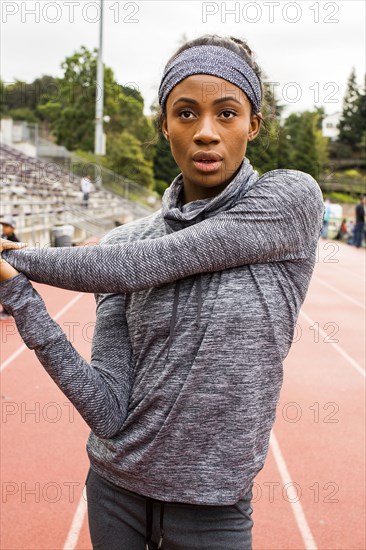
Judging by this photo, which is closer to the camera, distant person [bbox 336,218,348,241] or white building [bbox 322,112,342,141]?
distant person [bbox 336,218,348,241]

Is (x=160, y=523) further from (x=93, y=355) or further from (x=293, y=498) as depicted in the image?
(x=293, y=498)

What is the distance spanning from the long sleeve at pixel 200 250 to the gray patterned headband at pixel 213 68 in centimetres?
18

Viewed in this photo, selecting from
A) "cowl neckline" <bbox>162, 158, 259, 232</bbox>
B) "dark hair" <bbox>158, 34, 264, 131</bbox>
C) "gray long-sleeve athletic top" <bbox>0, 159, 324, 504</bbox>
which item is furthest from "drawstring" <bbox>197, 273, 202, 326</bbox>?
"dark hair" <bbox>158, 34, 264, 131</bbox>

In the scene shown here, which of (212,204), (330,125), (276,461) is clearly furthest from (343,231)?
(330,125)

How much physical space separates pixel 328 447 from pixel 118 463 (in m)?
3.61

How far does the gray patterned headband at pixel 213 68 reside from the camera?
1175 millimetres

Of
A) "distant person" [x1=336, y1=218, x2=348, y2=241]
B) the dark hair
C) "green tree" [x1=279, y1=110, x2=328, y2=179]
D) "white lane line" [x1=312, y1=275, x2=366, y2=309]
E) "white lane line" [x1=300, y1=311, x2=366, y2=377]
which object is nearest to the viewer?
the dark hair

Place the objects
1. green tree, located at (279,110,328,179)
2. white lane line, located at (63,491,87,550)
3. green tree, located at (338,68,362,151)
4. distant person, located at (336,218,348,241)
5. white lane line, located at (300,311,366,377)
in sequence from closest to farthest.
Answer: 1. white lane line, located at (63,491,87,550)
2. white lane line, located at (300,311,366,377)
3. distant person, located at (336,218,348,241)
4. green tree, located at (279,110,328,179)
5. green tree, located at (338,68,362,151)

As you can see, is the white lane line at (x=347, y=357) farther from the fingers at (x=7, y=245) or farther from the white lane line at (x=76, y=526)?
the fingers at (x=7, y=245)

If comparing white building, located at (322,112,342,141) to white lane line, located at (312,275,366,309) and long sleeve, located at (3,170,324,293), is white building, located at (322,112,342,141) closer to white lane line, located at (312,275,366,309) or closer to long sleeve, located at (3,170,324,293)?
white lane line, located at (312,275,366,309)

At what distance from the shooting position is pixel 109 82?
4012cm

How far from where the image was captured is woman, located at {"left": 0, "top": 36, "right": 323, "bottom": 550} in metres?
1.14

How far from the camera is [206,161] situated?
1191 mm

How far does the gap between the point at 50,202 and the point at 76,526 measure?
11626 mm
